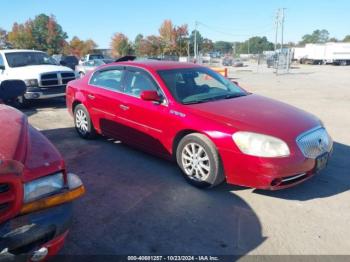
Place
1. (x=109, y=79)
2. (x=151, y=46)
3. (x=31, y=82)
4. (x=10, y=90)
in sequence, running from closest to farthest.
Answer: (x=10, y=90), (x=109, y=79), (x=31, y=82), (x=151, y=46)

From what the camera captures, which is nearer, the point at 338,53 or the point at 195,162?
the point at 195,162

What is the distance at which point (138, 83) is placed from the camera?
518 cm

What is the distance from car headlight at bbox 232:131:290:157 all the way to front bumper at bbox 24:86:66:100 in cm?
760

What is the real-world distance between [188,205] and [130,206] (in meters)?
0.66

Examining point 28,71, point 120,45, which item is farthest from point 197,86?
point 120,45

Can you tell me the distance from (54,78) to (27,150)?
846 cm

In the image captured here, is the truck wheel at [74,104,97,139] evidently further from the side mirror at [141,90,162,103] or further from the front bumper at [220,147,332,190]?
the front bumper at [220,147,332,190]

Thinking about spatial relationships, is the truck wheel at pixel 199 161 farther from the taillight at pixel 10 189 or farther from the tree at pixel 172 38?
the tree at pixel 172 38

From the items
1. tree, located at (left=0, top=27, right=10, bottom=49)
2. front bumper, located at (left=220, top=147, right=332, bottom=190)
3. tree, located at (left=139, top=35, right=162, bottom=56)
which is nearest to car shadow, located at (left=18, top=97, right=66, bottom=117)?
front bumper, located at (left=220, top=147, right=332, bottom=190)

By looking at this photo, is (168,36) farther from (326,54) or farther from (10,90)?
(10,90)

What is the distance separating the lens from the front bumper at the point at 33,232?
2.02 metres

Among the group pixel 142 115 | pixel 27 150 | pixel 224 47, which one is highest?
pixel 224 47

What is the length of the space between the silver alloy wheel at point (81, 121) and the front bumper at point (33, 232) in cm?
408

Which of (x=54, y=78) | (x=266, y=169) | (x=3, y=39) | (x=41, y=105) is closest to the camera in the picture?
(x=266, y=169)
